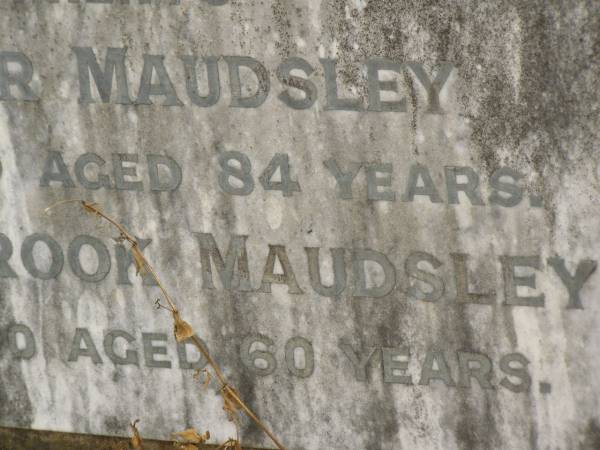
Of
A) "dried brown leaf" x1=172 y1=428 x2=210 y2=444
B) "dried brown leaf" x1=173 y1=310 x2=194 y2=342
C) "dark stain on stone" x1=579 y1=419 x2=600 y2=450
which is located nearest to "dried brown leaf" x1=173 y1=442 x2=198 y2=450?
"dried brown leaf" x1=172 y1=428 x2=210 y2=444

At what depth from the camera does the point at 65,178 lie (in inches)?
108

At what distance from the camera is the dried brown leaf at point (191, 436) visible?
2648mm

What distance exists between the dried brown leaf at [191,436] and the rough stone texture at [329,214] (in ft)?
0.30

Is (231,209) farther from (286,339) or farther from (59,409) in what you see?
(59,409)

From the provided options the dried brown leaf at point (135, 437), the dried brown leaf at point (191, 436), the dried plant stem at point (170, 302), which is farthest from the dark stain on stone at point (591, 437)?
the dried brown leaf at point (135, 437)

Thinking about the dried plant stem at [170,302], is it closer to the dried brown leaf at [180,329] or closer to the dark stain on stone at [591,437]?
the dried brown leaf at [180,329]

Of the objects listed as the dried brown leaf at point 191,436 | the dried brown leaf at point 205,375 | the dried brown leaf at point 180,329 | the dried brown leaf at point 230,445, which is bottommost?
the dried brown leaf at point 230,445

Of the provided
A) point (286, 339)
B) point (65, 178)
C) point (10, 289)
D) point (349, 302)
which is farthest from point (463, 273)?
point (10, 289)

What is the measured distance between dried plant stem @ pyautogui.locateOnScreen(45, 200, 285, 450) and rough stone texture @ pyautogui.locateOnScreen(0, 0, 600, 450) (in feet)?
0.09

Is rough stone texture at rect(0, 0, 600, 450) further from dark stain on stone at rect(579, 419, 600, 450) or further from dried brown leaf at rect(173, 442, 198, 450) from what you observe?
dried brown leaf at rect(173, 442, 198, 450)

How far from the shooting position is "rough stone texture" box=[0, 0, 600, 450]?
2.39 metres

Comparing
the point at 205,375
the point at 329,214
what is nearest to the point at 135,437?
the point at 205,375

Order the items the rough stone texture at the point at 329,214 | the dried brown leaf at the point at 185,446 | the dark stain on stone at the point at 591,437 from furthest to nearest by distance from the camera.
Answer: the dried brown leaf at the point at 185,446, the dark stain on stone at the point at 591,437, the rough stone texture at the point at 329,214

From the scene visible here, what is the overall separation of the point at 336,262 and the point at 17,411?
1.04 meters
